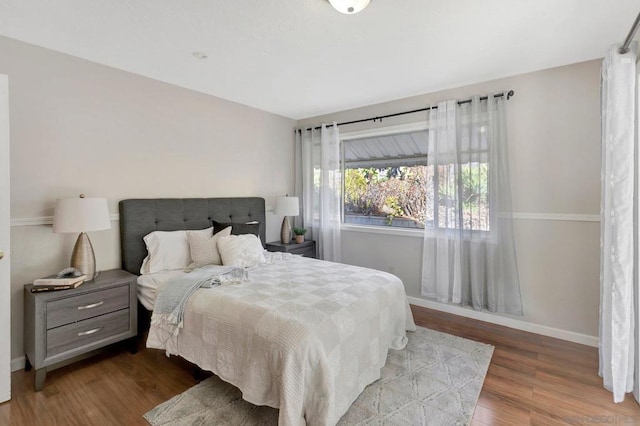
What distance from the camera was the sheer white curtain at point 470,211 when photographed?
10.1 feet

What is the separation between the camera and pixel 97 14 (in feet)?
6.63

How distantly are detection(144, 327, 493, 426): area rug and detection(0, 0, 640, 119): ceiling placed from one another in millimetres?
2532

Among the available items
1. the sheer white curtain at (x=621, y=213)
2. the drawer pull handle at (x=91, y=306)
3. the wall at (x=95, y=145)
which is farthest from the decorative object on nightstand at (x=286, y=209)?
Answer: the sheer white curtain at (x=621, y=213)

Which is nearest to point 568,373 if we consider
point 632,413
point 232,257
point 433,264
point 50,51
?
point 632,413

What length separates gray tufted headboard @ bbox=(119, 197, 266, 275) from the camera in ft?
9.50

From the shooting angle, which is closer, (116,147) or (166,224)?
(116,147)

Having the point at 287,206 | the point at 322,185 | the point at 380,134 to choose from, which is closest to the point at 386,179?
the point at 380,134

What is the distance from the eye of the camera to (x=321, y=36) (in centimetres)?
230

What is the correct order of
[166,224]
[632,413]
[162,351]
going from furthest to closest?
[166,224] < [162,351] < [632,413]

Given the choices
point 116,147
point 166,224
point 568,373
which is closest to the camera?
point 568,373

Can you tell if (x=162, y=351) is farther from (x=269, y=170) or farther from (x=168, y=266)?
(x=269, y=170)

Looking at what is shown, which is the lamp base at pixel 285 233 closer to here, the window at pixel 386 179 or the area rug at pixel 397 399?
the window at pixel 386 179

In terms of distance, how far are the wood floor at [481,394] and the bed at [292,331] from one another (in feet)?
0.97

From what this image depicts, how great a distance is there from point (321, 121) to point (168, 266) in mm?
2913
